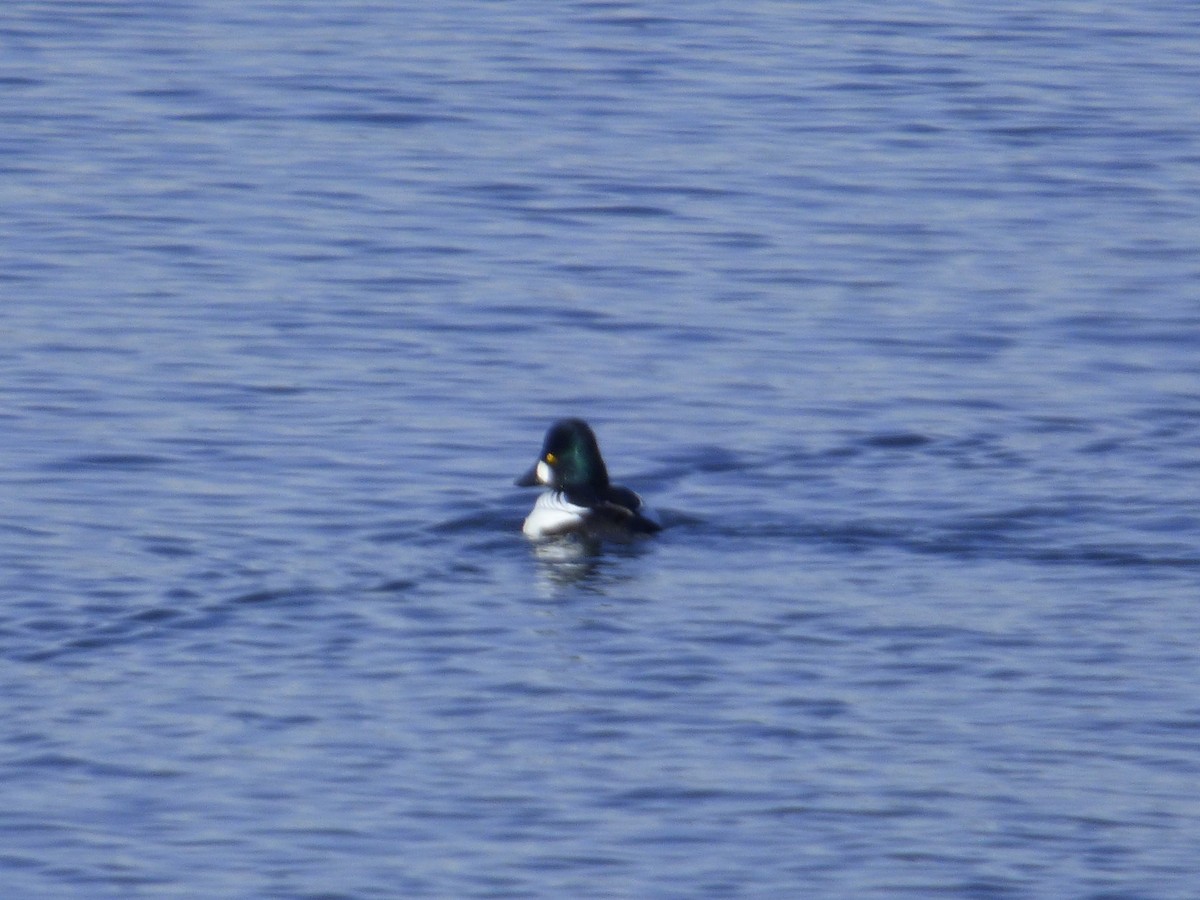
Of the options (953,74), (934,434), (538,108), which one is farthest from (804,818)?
(953,74)

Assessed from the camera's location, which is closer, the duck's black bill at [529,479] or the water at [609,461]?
the water at [609,461]

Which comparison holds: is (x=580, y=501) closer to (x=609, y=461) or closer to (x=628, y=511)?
(x=628, y=511)

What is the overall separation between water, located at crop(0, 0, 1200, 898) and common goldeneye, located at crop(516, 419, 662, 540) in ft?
0.60

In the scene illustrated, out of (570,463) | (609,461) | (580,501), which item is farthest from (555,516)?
(609,461)

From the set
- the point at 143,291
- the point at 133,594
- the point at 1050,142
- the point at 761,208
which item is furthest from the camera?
the point at 1050,142

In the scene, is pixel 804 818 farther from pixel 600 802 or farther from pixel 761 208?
pixel 761 208

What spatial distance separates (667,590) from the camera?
13.8 m

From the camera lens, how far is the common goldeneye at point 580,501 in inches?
580

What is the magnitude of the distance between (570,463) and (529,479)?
354 millimetres

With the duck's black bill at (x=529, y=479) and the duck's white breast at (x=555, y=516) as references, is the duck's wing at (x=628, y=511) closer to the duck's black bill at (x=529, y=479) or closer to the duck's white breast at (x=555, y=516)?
the duck's white breast at (x=555, y=516)

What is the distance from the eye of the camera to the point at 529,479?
1521 centimetres

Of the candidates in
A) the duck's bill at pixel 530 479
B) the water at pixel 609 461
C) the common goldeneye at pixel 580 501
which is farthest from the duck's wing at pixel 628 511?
the duck's bill at pixel 530 479

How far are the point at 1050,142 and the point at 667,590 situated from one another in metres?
12.4

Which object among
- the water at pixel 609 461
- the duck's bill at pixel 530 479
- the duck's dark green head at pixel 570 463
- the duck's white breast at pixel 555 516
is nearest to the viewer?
the water at pixel 609 461
